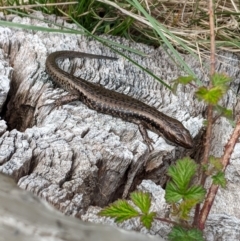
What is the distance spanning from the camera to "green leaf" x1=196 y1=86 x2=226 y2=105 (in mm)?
1612

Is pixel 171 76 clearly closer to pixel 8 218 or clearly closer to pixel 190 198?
pixel 190 198

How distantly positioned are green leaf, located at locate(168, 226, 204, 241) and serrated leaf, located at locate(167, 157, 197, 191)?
0.38 feet

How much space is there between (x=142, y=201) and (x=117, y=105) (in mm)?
951

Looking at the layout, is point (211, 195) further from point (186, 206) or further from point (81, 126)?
point (81, 126)

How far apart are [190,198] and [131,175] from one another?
0.45 m

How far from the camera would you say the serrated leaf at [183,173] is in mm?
1610

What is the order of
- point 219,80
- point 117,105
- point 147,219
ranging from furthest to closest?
point 117,105
point 219,80
point 147,219

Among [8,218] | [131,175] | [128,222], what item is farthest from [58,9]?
[8,218]

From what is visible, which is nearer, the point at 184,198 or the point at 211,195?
the point at 184,198

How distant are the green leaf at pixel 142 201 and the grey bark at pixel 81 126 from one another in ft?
0.60

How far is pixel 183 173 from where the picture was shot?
5.33 ft

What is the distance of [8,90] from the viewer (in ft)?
7.21

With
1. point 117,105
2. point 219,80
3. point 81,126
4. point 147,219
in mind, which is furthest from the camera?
point 117,105

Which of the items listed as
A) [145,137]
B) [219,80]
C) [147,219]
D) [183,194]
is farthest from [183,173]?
[145,137]
